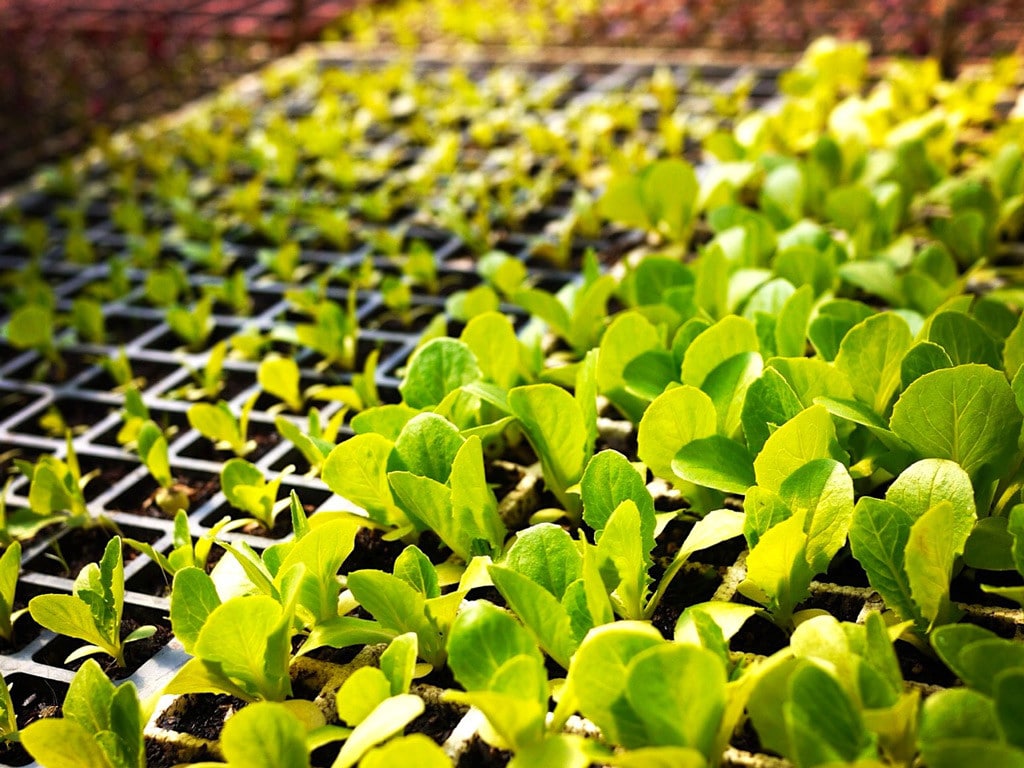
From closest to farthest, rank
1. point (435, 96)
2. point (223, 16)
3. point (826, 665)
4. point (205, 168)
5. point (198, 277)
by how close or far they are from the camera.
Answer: point (826, 665)
point (198, 277)
point (205, 168)
point (435, 96)
point (223, 16)

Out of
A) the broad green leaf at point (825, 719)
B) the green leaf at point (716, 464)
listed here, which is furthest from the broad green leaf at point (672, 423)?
the broad green leaf at point (825, 719)

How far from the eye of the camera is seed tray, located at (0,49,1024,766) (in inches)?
39.8

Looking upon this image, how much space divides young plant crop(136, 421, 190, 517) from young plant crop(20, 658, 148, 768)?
0.46 meters

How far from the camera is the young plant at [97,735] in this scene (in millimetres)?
838

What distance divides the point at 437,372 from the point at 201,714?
0.46m

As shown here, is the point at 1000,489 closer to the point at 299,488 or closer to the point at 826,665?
the point at 826,665

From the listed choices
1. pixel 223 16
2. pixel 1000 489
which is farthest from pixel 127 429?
pixel 223 16

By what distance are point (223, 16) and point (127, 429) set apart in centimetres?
326

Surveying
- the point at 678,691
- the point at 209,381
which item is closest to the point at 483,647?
the point at 678,691

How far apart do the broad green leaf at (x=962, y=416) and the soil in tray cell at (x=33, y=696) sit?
2.74ft

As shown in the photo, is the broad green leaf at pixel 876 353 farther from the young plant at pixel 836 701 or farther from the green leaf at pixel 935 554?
the young plant at pixel 836 701

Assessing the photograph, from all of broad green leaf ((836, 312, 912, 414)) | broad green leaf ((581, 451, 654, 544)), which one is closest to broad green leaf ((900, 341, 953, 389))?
broad green leaf ((836, 312, 912, 414))

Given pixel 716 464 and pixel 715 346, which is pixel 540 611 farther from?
pixel 715 346

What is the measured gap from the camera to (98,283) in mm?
2115
